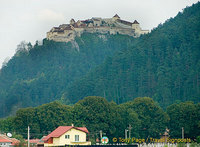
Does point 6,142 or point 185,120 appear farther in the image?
point 185,120

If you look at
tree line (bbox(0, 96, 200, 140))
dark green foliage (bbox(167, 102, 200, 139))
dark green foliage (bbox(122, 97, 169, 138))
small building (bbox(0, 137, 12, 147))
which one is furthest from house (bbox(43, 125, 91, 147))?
dark green foliage (bbox(167, 102, 200, 139))

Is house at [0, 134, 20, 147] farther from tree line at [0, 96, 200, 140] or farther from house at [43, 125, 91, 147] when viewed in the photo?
tree line at [0, 96, 200, 140]

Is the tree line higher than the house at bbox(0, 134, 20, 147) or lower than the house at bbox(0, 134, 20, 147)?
higher

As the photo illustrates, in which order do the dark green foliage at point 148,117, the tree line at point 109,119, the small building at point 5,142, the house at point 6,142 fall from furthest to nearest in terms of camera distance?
the dark green foliage at point 148,117
the tree line at point 109,119
the house at point 6,142
the small building at point 5,142

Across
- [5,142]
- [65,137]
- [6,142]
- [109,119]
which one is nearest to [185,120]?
[109,119]

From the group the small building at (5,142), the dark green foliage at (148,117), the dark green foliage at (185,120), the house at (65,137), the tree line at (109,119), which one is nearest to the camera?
the house at (65,137)

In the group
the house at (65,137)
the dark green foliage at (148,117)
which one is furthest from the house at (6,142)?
the dark green foliage at (148,117)

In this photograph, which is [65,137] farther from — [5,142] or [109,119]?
[109,119]

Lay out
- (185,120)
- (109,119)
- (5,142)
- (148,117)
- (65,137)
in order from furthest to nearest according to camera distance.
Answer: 1. (148,117)
2. (185,120)
3. (109,119)
4. (5,142)
5. (65,137)

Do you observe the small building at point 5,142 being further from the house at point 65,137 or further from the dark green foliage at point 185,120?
the dark green foliage at point 185,120

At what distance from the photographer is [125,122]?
4313 inches

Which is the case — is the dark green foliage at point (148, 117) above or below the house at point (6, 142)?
above

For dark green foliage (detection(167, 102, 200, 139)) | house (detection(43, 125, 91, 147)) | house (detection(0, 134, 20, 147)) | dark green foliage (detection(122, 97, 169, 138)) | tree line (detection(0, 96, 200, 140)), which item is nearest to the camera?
house (detection(43, 125, 91, 147))

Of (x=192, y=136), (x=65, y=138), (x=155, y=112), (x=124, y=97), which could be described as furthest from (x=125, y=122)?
(x=124, y=97)
